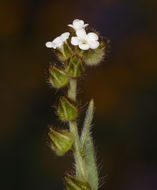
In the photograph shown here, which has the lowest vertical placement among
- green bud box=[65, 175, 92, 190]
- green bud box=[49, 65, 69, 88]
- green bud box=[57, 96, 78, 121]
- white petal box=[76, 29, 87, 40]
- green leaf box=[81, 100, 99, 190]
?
green bud box=[65, 175, 92, 190]

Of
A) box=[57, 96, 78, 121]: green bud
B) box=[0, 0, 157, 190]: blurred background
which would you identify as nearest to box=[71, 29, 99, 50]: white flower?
box=[57, 96, 78, 121]: green bud

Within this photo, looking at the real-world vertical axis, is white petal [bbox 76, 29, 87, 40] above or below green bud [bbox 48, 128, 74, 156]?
above

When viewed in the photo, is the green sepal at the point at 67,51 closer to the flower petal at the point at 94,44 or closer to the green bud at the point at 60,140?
the flower petal at the point at 94,44

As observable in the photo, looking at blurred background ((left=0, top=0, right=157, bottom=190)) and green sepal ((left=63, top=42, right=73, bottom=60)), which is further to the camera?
blurred background ((left=0, top=0, right=157, bottom=190))

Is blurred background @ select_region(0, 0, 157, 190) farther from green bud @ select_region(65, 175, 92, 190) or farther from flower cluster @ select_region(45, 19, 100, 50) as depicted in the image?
green bud @ select_region(65, 175, 92, 190)

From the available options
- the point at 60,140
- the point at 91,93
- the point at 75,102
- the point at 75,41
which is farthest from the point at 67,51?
the point at 91,93

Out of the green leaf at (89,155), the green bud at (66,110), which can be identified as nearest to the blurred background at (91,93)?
the green leaf at (89,155)

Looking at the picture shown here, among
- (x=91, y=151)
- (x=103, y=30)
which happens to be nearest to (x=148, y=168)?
(x=103, y=30)

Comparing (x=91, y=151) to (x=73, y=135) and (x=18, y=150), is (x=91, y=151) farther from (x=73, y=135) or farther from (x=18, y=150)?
(x=18, y=150)
